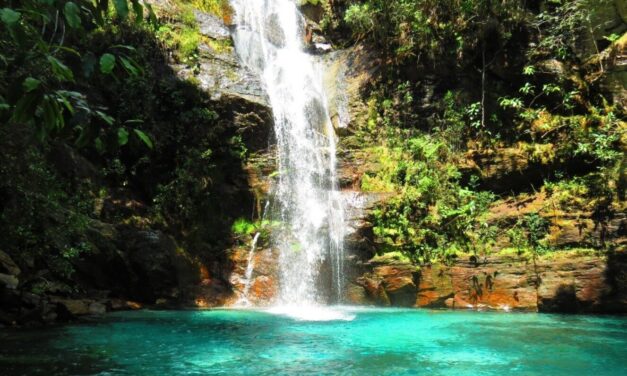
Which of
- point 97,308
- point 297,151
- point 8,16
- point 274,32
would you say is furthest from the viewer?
point 274,32

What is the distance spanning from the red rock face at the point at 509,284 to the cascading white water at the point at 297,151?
4.54ft

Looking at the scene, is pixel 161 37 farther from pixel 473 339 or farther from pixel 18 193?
pixel 473 339

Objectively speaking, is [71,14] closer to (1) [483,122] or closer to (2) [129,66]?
(2) [129,66]

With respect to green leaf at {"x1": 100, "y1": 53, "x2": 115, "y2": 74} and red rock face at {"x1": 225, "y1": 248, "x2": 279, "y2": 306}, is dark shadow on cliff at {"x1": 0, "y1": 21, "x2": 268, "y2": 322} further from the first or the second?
green leaf at {"x1": 100, "y1": 53, "x2": 115, "y2": 74}

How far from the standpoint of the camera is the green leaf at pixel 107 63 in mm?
1900

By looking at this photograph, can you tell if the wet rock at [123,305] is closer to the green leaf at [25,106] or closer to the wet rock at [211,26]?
the green leaf at [25,106]

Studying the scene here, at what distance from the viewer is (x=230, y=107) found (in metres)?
15.5

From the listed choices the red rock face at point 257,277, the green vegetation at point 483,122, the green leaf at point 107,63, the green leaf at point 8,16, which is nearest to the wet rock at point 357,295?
the green vegetation at point 483,122

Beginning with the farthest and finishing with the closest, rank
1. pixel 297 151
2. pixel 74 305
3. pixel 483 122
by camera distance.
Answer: pixel 297 151 < pixel 483 122 < pixel 74 305

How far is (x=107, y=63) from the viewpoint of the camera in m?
1.92

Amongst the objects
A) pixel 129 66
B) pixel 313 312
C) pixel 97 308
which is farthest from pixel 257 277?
pixel 129 66

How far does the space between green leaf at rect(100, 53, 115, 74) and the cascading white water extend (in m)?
11.1

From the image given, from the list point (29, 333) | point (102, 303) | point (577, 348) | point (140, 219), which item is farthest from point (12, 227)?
point (577, 348)

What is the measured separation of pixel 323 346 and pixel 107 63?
18.6 ft
